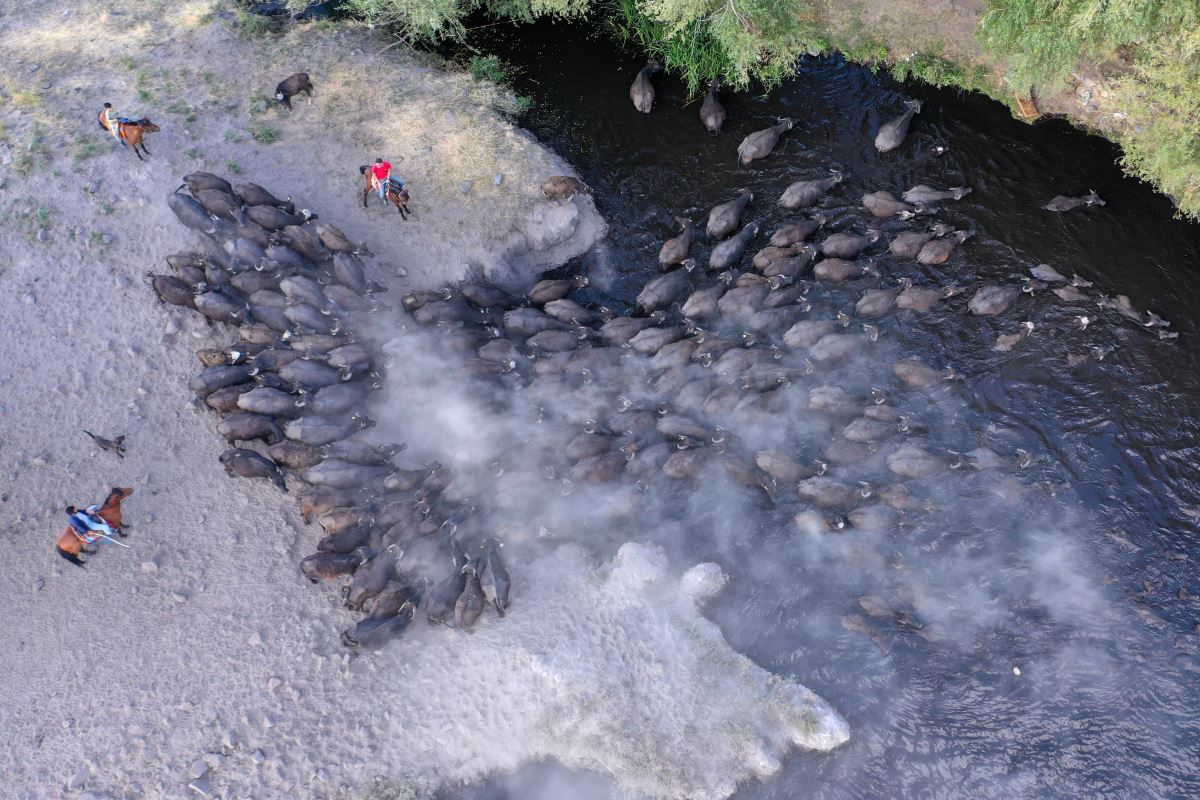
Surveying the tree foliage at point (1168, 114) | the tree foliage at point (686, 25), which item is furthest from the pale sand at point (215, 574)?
the tree foliage at point (1168, 114)

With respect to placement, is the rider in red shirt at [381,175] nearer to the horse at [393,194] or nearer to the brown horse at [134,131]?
the horse at [393,194]

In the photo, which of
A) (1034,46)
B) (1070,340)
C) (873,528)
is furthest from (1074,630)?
(1034,46)

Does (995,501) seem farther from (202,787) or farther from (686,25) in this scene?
(202,787)

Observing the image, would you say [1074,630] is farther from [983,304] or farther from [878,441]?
[983,304]

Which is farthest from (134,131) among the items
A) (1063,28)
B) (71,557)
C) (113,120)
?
(1063,28)

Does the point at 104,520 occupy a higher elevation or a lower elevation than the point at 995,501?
lower

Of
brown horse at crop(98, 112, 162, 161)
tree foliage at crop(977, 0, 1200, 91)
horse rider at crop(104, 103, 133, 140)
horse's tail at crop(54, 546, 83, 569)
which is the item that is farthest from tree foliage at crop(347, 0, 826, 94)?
horse's tail at crop(54, 546, 83, 569)

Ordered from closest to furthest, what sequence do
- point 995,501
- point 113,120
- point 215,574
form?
1. point 215,574
2. point 995,501
3. point 113,120
